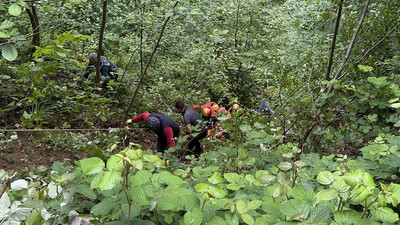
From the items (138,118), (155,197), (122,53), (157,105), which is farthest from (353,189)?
(122,53)

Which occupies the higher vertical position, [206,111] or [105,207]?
[105,207]

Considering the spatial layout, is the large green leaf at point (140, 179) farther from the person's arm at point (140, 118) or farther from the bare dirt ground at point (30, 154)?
the person's arm at point (140, 118)

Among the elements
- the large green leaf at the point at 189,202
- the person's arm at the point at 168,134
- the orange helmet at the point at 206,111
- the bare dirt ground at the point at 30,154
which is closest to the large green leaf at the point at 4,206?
the large green leaf at the point at 189,202

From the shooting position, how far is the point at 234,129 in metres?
4.04

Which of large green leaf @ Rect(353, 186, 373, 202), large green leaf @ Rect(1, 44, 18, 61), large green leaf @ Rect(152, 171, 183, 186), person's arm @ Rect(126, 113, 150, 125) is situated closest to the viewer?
large green leaf @ Rect(353, 186, 373, 202)

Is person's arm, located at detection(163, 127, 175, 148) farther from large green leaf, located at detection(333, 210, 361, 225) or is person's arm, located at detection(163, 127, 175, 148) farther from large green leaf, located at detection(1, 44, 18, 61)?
large green leaf, located at detection(333, 210, 361, 225)

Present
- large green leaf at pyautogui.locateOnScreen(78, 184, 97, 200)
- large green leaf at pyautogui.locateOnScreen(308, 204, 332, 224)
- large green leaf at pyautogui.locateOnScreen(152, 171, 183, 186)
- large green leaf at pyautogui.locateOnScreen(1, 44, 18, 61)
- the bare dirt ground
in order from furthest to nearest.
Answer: the bare dirt ground → large green leaf at pyautogui.locateOnScreen(1, 44, 18, 61) → large green leaf at pyautogui.locateOnScreen(78, 184, 97, 200) → large green leaf at pyautogui.locateOnScreen(152, 171, 183, 186) → large green leaf at pyautogui.locateOnScreen(308, 204, 332, 224)

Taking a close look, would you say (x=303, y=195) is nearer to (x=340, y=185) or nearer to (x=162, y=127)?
(x=340, y=185)

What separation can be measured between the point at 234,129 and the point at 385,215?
307cm

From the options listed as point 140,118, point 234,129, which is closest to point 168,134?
point 140,118

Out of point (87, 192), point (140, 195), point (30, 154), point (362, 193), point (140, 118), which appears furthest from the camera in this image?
point (140, 118)

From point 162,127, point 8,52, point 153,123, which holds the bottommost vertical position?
point 162,127

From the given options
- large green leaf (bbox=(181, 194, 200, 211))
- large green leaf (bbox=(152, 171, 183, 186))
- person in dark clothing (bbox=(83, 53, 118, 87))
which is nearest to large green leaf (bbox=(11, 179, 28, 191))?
large green leaf (bbox=(152, 171, 183, 186))

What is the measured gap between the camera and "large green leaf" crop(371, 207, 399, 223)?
96 centimetres
